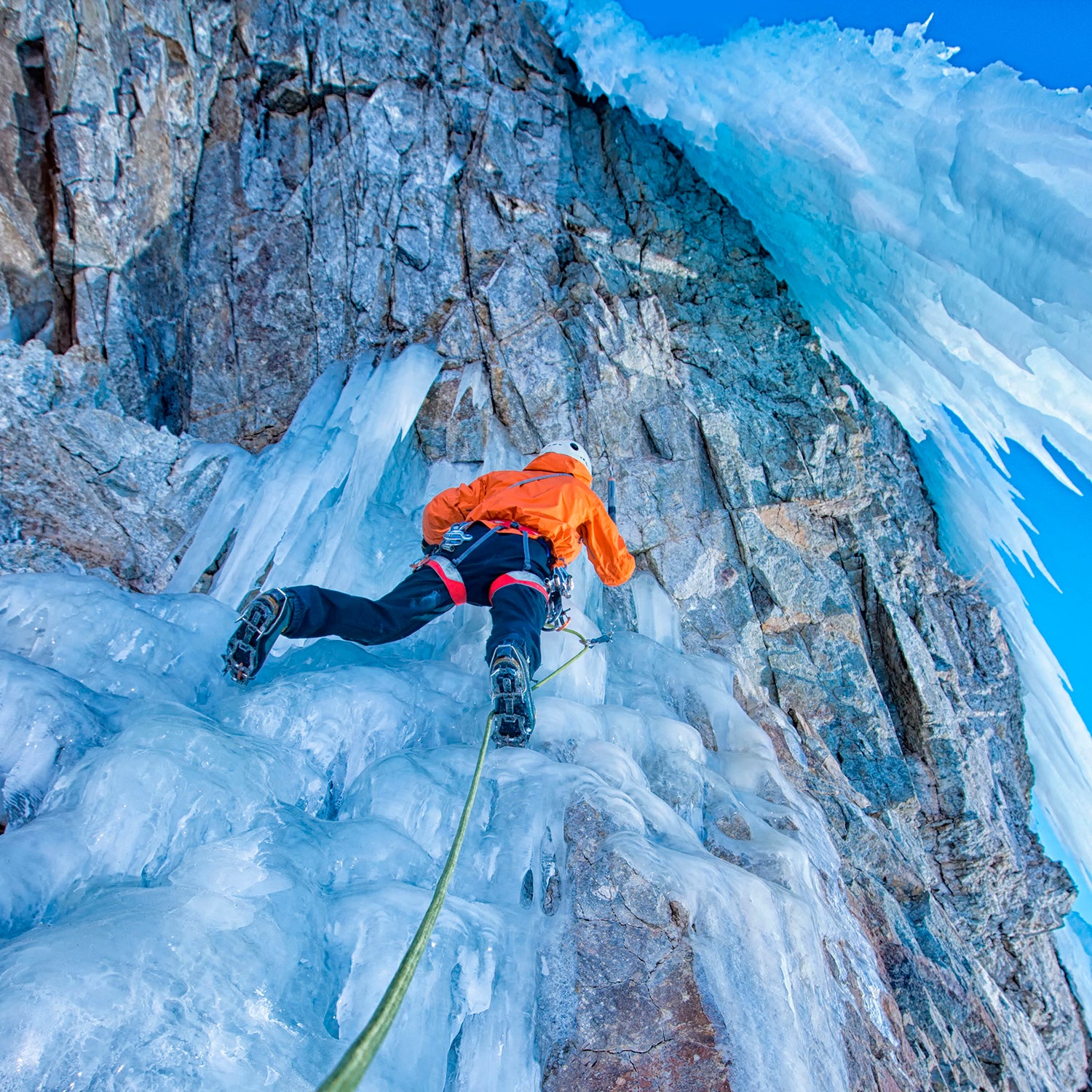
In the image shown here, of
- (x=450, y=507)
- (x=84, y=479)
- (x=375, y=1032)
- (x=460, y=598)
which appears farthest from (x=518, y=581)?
(x=84, y=479)

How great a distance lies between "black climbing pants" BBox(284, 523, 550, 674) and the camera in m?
2.76

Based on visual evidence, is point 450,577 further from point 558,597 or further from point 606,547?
point 606,547

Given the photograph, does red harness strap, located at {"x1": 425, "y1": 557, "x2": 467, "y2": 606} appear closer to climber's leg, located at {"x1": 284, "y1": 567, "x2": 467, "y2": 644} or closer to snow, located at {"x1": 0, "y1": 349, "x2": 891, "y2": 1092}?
climber's leg, located at {"x1": 284, "y1": 567, "x2": 467, "y2": 644}

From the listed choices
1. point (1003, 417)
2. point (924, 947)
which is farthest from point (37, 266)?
point (924, 947)

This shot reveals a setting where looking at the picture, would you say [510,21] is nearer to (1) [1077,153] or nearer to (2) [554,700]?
(1) [1077,153]

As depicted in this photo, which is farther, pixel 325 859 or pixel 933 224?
pixel 933 224

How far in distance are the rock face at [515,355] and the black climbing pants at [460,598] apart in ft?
5.72

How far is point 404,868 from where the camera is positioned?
2.02 metres

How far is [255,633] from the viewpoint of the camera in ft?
8.45

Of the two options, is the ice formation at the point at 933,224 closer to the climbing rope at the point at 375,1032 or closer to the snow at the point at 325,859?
the snow at the point at 325,859

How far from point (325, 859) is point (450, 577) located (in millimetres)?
1465

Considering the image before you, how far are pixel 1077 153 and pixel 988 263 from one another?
26.6 inches

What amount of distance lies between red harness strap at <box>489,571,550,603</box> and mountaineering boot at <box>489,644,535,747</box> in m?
0.53

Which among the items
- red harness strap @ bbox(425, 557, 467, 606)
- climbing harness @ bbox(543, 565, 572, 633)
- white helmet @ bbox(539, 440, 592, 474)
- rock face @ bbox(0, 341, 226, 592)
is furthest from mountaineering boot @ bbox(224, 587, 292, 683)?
rock face @ bbox(0, 341, 226, 592)
